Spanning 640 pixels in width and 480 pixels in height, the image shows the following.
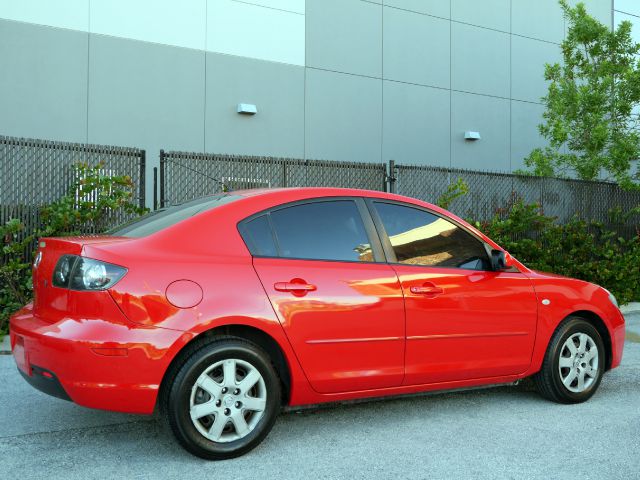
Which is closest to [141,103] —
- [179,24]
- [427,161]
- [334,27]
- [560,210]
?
[179,24]

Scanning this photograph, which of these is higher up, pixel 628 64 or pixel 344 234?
pixel 628 64

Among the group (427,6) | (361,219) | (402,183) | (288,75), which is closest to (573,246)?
(402,183)

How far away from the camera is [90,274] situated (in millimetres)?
3756

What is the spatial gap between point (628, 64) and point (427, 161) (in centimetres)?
419

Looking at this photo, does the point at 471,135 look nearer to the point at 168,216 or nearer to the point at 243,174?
the point at 243,174

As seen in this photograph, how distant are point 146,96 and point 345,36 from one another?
13.9ft

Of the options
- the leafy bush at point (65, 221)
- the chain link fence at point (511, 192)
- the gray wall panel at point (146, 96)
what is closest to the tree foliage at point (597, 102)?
the chain link fence at point (511, 192)

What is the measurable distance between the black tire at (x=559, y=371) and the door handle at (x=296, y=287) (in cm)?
210

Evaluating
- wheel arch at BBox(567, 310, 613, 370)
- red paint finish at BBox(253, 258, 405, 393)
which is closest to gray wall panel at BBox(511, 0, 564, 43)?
wheel arch at BBox(567, 310, 613, 370)

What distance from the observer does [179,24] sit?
12.0m

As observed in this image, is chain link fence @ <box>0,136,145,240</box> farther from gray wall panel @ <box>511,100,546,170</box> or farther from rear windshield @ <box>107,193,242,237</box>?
gray wall panel @ <box>511,100,546,170</box>

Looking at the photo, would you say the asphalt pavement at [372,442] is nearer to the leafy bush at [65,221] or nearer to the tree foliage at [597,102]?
the leafy bush at [65,221]

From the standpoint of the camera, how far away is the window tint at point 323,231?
4324 millimetres

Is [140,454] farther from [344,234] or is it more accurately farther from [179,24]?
[179,24]
